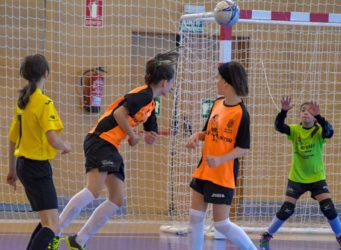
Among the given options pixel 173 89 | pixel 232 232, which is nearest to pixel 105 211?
pixel 232 232

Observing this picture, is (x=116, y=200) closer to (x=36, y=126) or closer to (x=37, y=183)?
(x=37, y=183)

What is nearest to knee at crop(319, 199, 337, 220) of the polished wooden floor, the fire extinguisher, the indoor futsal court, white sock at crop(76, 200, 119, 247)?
the polished wooden floor

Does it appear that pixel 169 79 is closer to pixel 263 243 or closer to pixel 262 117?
pixel 263 243

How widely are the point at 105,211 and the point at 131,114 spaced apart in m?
0.74

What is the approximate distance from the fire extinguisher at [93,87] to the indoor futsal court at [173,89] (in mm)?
12

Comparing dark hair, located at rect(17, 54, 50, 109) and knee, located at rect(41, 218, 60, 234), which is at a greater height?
dark hair, located at rect(17, 54, 50, 109)

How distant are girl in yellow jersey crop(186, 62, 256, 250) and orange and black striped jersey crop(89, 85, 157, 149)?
0.52 m

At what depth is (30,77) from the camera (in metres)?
4.55

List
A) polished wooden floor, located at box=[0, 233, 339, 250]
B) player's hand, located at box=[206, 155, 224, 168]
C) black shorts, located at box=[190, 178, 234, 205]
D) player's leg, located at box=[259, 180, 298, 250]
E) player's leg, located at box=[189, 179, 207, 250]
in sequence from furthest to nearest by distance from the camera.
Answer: player's leg, located at box=[259, 180, 298, 250] → polished wooden floor, located at box=[0, 233, 339, 250] → player's leg, located at box=[189, 179, 207, 250] → black shorts, located at box=[190, 178, 234, 205] → player's hand, located at box=[206, 155, 224, 168]

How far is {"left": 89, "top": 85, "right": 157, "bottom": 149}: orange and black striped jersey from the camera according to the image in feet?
16.5

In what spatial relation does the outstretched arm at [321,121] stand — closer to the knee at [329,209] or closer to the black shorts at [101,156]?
→ the knee at [329,209]

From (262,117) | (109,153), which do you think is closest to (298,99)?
(262,117)

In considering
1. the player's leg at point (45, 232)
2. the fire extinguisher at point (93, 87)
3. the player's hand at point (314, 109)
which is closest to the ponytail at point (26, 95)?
the player's leg at point (45, 232)

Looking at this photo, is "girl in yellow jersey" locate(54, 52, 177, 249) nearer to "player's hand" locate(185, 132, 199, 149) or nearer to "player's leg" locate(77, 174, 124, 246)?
"player's leg" locate(77, 174, 124, 246)
